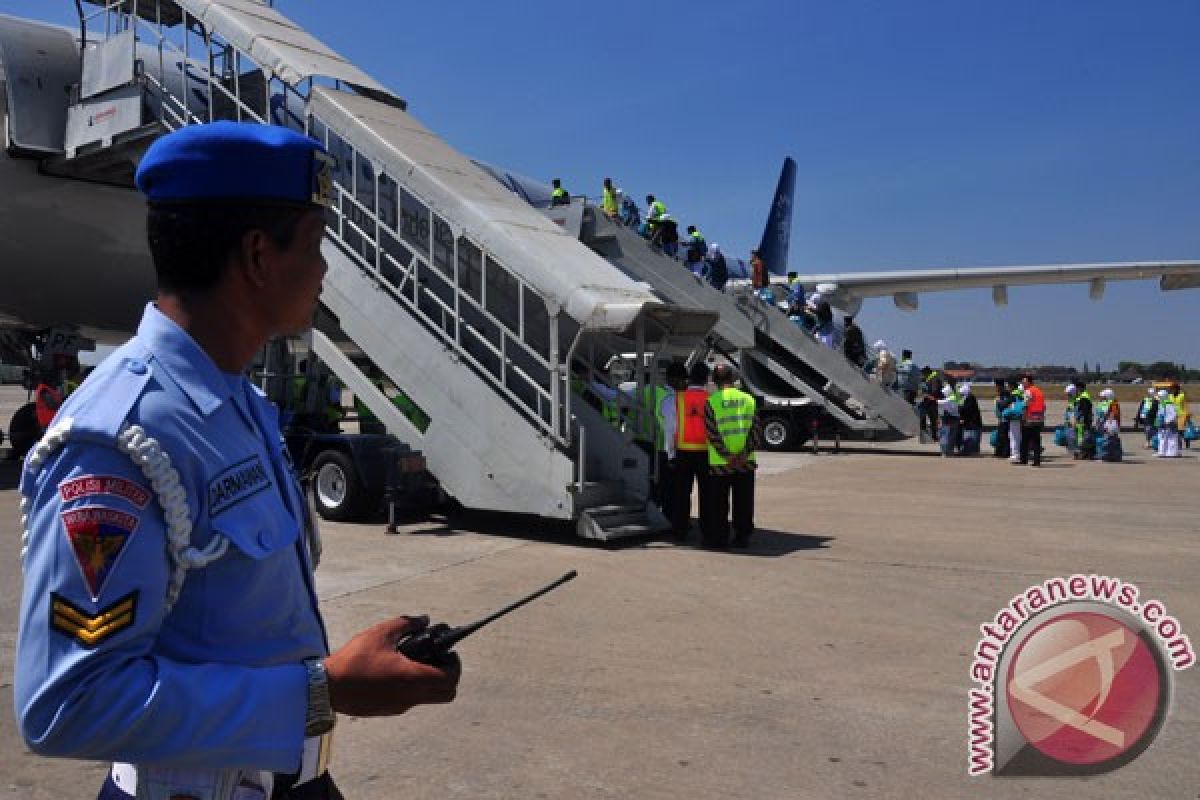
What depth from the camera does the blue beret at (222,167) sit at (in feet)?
4.55

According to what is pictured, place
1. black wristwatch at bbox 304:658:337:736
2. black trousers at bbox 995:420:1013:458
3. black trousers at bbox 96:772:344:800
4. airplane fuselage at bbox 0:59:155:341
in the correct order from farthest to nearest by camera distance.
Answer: black trousers at bbox 995:420:1013:458 → airplane fuselage at bbox 0:59:155:341 → black trousers at bbox 96:772:344:800 → black wristwatch at bbox 304:658:337:736

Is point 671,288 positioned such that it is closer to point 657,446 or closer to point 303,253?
point 657,446

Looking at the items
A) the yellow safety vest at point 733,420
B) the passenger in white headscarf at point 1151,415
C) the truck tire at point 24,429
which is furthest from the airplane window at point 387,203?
the passenger in white headscarf at point 1151,415

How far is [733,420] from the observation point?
8.64 metres

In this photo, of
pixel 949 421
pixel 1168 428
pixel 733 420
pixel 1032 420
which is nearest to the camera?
pixel 733 420

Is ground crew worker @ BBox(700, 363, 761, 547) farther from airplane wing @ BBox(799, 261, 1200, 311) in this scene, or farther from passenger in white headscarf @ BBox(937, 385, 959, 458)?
airplane wing @ BBox(799, 261, 1200, 311)

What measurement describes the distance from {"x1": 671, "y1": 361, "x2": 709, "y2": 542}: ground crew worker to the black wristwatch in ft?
24.8

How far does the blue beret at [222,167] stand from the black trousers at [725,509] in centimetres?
730

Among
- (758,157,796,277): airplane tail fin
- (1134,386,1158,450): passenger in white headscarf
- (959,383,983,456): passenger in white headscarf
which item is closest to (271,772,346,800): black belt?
(959,383,983,456): passenger in white headscarf

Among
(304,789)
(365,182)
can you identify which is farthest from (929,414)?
(304,789)

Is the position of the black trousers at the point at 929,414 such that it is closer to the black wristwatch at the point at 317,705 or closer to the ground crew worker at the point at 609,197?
the ground crew worker at the point at 609,197

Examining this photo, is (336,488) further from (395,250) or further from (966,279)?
(966,279)

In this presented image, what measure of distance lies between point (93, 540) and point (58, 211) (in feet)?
38.8

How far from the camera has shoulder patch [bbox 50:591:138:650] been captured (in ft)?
3.73
